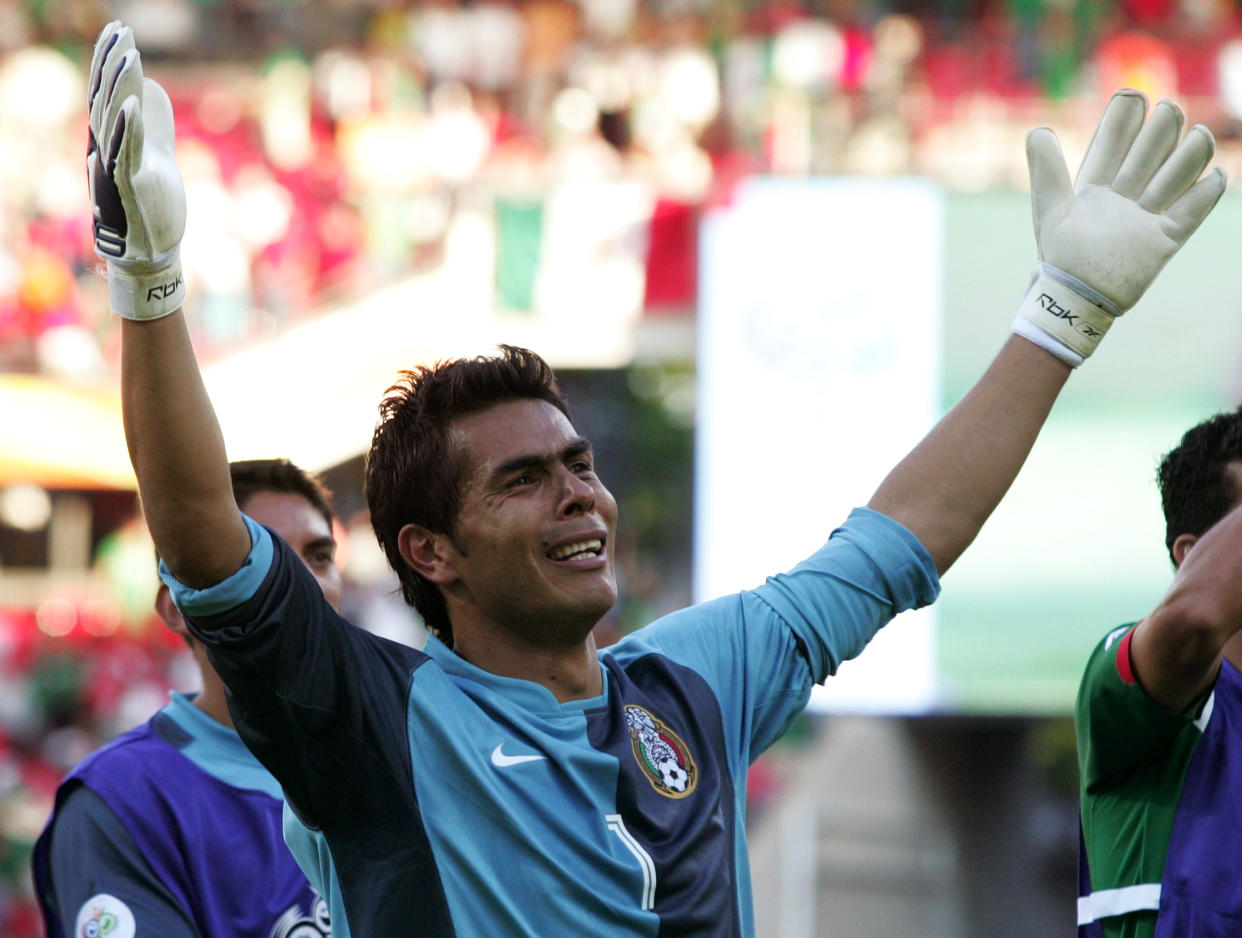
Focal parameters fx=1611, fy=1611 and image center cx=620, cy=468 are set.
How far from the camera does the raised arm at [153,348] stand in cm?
177

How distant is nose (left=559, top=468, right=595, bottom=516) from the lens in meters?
2.16

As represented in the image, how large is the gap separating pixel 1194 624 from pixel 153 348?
1.45 m

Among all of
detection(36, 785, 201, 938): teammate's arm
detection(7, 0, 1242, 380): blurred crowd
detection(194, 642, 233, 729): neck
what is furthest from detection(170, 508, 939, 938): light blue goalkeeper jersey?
detection(7, 0, 1242, 380): blurred crowd

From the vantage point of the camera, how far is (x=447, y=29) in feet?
47.4

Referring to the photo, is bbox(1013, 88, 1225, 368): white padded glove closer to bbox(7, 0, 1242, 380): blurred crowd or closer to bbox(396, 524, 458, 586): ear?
bbox(396, 524, 458, 586): ear

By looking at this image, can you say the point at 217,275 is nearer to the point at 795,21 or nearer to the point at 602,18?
the point at 602,18

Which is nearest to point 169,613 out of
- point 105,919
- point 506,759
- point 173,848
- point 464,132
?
point 173,848

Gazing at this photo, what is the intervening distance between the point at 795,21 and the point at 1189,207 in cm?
1176

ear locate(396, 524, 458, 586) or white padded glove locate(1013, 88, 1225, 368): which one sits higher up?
white padded glove locate(1013, 88, 1225, 368)

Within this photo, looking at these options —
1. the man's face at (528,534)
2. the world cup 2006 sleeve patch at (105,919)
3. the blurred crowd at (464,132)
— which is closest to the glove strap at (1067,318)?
the man's face at (528,534)

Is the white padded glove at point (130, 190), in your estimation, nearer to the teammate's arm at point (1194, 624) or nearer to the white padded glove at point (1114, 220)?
the white padded glove at point (1114, 220)

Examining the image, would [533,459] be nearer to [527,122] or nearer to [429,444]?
[429,444]

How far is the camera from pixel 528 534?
7.03 feet

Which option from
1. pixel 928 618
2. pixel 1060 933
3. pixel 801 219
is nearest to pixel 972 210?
pixel 801 219
